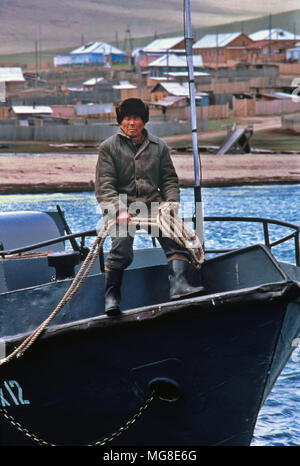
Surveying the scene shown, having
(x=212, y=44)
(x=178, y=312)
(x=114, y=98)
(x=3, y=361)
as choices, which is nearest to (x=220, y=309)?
(x=178, y=312)

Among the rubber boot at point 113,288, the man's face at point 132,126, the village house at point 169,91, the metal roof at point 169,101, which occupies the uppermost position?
the village house at point 169,91

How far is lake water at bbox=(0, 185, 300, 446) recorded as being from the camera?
10570 millimetres

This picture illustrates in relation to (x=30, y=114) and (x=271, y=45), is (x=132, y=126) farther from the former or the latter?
(x=271, y=45)

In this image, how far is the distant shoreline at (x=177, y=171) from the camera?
3916 cm

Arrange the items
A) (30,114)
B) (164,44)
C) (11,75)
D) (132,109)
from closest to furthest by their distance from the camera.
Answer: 1. (132,109)
2. (30,114)
3. (11,75)
4. (164,44)

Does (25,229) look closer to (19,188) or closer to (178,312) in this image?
(178,312)

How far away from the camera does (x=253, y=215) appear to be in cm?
3092

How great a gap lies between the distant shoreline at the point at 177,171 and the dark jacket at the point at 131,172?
30.5 m

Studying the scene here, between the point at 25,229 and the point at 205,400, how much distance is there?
16.3 feet

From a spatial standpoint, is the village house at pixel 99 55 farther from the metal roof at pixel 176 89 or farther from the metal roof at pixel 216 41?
the metal roof at pixel 176 89

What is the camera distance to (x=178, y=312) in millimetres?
6789

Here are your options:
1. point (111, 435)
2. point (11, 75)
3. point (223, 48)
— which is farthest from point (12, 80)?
point (111, 435)

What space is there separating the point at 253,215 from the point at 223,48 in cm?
11585

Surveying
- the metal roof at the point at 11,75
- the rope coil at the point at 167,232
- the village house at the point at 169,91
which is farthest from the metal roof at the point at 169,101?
the rope coil at the point at 167,232
